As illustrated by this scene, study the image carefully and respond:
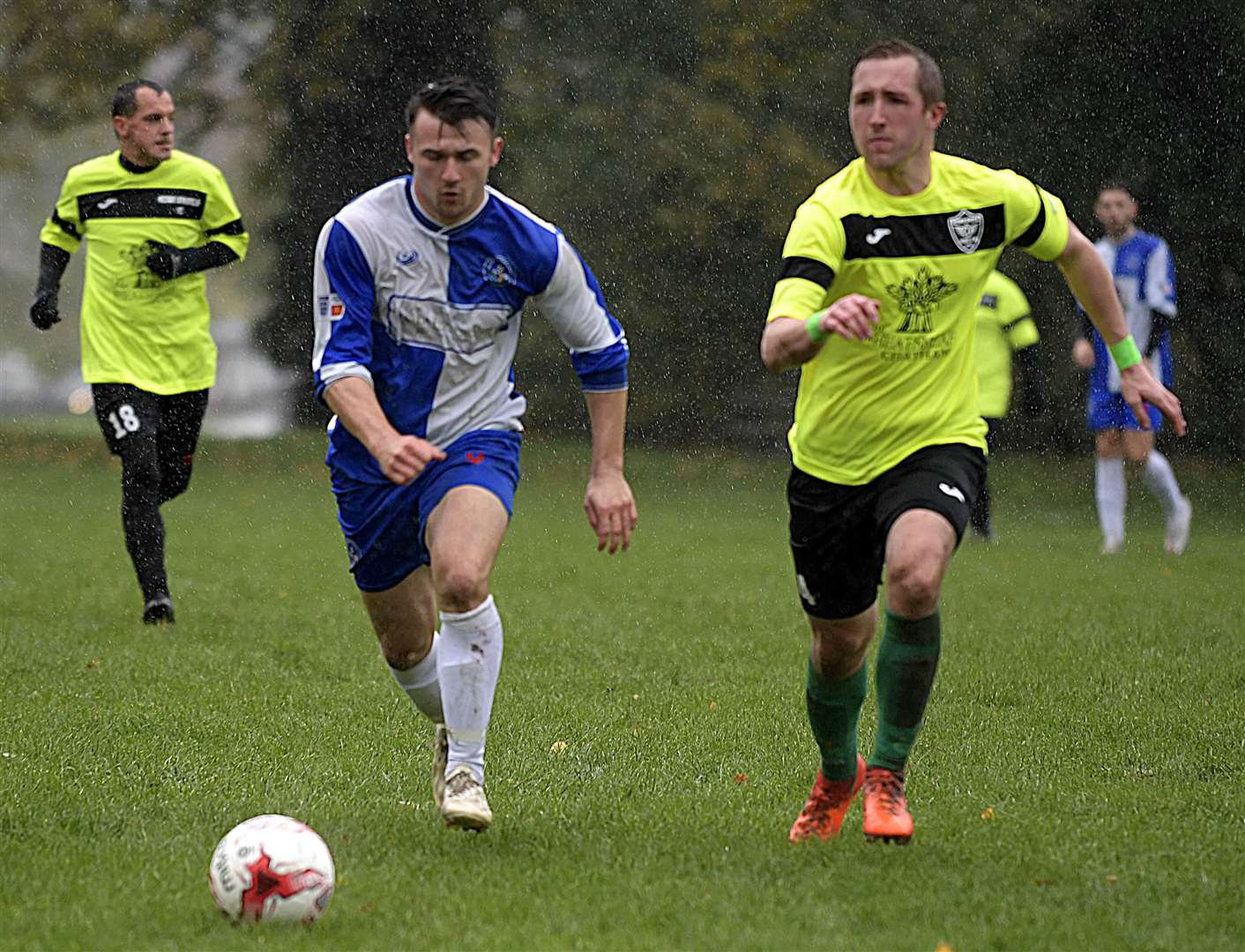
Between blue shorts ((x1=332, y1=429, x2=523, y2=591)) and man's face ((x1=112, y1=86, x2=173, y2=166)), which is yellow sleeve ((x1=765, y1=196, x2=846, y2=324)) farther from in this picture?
man's face ((x1=112, y1=86, x2=173, y2=166))

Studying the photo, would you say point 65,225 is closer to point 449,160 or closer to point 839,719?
point 449,160

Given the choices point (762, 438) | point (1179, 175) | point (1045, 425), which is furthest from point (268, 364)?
point (1179, 175)

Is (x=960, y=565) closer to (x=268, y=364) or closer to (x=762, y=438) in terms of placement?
(x=762, y=438)

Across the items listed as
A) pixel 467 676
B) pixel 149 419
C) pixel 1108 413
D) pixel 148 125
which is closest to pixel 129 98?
pixel 148 125

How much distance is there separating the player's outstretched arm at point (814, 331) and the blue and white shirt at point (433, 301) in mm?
698

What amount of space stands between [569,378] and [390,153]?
3.91m

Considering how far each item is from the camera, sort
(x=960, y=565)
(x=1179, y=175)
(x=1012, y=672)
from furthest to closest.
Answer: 1. (x=1179, y=175)
2. (x=960, y=565)
3. (x=1012, y=672)

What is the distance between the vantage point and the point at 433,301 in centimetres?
505

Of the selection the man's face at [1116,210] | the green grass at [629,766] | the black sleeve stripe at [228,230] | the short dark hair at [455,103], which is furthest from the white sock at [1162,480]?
the short dark hair at [455,103]

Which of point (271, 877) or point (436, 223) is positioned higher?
point (436, 223)

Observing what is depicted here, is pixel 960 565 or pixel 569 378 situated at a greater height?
pixel 569 378

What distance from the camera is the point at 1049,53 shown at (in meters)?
21.5

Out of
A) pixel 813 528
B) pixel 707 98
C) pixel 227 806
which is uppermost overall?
pixel 707 98

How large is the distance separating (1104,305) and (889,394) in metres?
0.72
